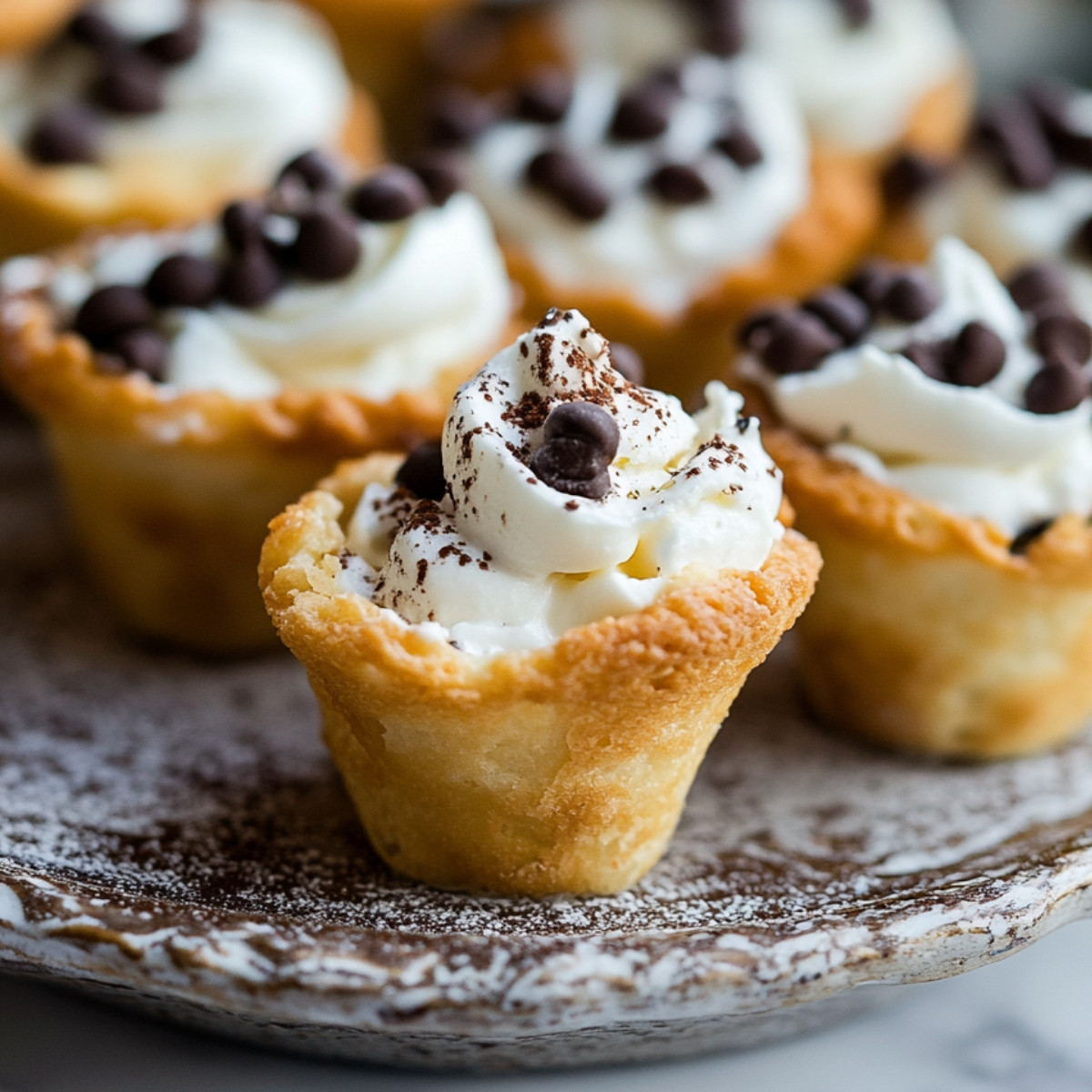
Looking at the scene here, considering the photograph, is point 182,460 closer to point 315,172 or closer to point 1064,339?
point 315,172

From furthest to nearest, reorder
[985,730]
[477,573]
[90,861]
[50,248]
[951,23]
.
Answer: [951,23] → [50,248] → [985,730] → [90,861] → [477,573]

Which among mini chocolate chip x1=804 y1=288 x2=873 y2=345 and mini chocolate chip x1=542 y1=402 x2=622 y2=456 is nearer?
mini chocolate chip x1=542 y1=402 x2=622 y2=456

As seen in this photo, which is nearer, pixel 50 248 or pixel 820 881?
pixel 820 881

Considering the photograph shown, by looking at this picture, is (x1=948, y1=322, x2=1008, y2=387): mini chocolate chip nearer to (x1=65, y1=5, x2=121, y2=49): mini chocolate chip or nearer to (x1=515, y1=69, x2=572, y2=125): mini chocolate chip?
(x1=515, y1=69, x2=572, y2=125): mini chocolate chip

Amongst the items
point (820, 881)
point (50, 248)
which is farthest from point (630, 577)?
point (50, 248)

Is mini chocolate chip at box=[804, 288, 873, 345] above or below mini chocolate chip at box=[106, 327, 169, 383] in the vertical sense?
above

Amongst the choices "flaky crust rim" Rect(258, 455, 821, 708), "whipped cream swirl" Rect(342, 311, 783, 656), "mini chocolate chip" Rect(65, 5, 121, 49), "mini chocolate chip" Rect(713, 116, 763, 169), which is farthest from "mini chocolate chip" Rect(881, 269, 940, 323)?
"mini chocolate chip" Rect(65, 5, 121, 49)

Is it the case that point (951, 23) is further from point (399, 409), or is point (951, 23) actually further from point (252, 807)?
point (252, 807)
